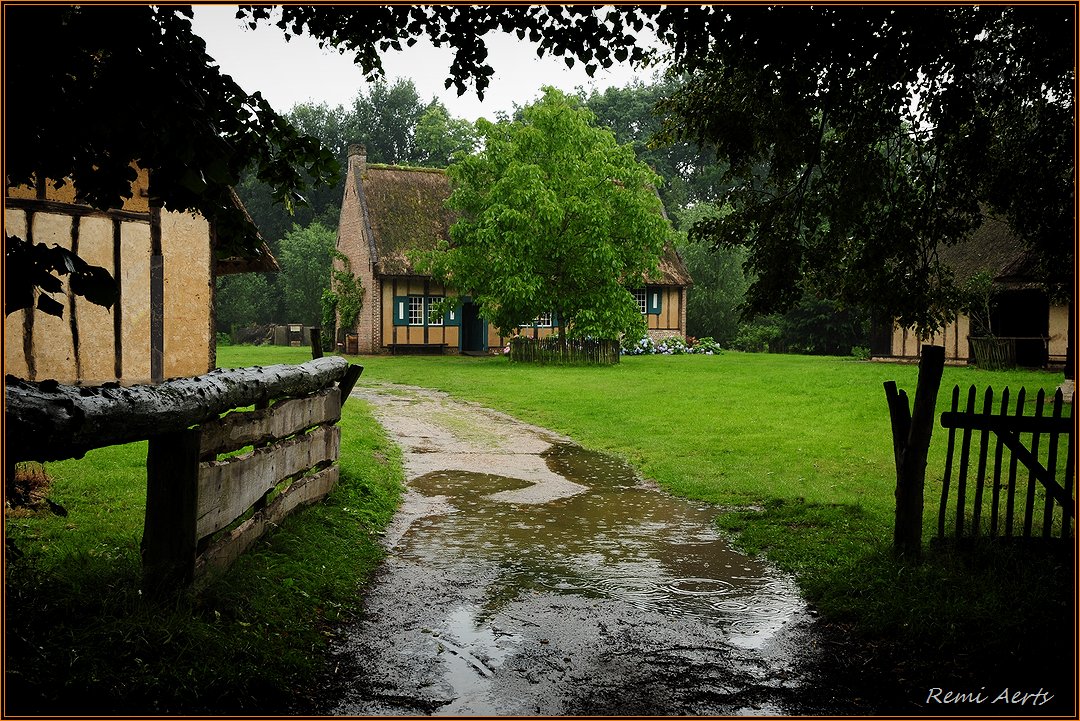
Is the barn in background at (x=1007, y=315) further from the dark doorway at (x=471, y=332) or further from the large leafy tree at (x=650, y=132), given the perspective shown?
the large leafy tree at (x=650, y=132)

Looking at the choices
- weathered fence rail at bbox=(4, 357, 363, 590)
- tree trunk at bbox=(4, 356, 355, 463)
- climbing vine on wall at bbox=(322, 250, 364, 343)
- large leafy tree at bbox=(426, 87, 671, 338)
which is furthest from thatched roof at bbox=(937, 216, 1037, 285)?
tree trunk at bbox=(4, 356, 355, 463)

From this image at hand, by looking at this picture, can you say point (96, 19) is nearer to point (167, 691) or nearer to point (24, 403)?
point (24, 403)

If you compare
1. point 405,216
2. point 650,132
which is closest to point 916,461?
point 405,216

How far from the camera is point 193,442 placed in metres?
4.90

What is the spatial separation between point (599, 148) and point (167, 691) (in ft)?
91.6

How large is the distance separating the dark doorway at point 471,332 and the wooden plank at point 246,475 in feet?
100.0

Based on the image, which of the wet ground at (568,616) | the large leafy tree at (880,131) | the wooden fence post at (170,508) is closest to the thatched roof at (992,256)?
the large leafy tree at (880,131)

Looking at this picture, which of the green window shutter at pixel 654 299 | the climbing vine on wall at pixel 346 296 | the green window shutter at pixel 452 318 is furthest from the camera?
the green window shutter at pixel 654 299

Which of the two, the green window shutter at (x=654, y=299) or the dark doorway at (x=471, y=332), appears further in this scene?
the green window shutter at (x=654, y=299)

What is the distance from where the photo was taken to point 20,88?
12.3ft

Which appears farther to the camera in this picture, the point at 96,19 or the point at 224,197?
the point at 224,197

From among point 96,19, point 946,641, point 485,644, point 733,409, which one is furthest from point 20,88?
point 733,409

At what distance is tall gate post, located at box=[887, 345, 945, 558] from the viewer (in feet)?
20.6

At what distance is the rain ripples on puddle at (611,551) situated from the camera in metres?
5.90
